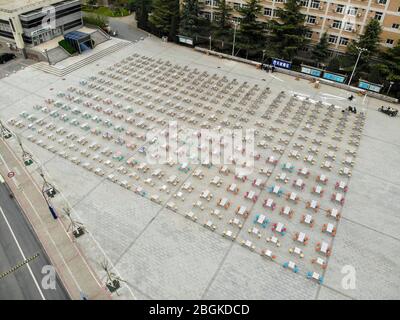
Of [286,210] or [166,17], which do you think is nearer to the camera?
[286,210]

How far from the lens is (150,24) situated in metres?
70.8

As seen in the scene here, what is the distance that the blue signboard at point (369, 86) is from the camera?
51822mm

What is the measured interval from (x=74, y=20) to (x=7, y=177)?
145 ft

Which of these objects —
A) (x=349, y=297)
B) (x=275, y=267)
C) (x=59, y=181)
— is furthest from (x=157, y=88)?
(x=349, y=297)

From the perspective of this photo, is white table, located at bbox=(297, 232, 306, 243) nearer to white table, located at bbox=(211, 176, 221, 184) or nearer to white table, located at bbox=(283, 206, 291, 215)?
white table, located at bbox=(283, 206, 291, 215)

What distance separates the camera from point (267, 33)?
201 feet

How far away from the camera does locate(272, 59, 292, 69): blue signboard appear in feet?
188

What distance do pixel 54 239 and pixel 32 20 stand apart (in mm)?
46276

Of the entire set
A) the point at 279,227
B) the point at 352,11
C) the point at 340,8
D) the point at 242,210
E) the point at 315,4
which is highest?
the point at 315,4

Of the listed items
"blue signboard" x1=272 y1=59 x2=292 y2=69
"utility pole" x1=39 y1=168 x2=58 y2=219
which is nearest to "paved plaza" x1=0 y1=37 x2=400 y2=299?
"utility pole" x1=39 y1=168 x2=58 y2=219

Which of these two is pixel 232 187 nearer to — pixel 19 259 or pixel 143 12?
pixel 19 259

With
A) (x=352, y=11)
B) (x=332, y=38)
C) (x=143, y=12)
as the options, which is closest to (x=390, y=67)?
(x=352, y=11)

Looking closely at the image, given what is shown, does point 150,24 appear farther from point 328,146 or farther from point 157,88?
point 328,146
